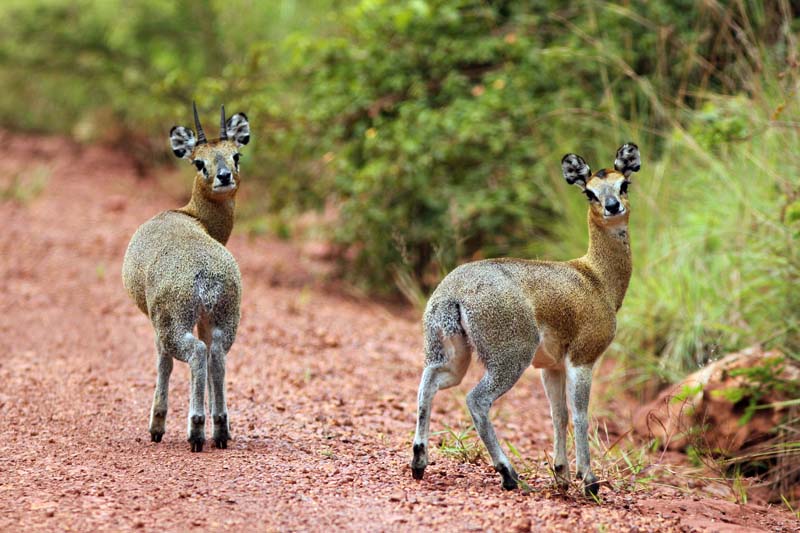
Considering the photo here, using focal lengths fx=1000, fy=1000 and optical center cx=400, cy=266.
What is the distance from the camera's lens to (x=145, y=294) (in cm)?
576

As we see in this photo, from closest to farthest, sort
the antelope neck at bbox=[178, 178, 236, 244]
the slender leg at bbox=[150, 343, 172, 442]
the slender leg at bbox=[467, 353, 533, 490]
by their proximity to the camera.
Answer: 1. the slender leg at bbox=[467, 353, 533, 490]
2. the slender leg at bbox=[150, 343, 172, 442]
3. the antelope neck at bbox=[178, 178, 236, 244]

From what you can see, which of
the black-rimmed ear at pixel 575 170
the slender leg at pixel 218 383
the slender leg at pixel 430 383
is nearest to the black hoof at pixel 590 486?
the slender leg at pixel 430 383

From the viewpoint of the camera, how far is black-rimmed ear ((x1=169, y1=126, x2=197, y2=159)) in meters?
6.04

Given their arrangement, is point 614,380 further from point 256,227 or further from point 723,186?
point 256,227

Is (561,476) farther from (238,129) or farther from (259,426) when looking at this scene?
(238,129)

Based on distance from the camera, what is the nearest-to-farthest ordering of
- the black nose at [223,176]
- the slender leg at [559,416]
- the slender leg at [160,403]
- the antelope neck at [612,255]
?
the slender leg at [559,416], the antelope neck at [612,255], the slender leg at [160,403], the black nose at [223,176]

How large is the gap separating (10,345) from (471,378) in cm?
396

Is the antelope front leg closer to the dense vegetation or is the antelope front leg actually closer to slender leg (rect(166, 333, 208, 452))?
slender leg (rect(166, 333, 208, 452))

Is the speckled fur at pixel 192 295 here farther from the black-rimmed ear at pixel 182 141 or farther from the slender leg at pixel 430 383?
the slender leg at pixel 430 383

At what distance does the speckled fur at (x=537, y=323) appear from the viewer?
4.98 m

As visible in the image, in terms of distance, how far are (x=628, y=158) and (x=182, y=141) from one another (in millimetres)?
2648

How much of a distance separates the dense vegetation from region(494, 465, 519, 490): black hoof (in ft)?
11.9

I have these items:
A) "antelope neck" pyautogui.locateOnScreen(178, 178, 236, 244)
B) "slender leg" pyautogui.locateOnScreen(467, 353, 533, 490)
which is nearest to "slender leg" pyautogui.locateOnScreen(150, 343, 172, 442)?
"antelope neck" pyautogui.locateOnScreen(178, 178, 236, 244)

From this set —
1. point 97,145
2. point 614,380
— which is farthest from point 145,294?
point 97,145
